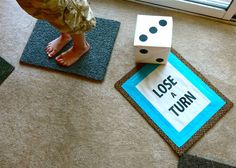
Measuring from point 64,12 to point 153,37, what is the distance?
0.39 meters

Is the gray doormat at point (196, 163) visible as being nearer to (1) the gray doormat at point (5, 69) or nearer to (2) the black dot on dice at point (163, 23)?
(2) the black dot on dice at point (163, 23)

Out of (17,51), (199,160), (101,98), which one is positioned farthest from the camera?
(17,51)

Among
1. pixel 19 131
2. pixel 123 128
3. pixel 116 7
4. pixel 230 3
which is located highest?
pixel 230 3

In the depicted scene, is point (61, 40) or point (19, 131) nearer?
point (19, 131)

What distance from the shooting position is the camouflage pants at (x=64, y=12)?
0.84 meters

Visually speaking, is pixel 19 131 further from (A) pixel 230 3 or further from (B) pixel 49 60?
(A) pixel 230 3

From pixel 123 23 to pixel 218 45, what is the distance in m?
0.48

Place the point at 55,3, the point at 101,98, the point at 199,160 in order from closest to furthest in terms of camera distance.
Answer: the point at 55,3, the point at 199,160, the point at 101,98

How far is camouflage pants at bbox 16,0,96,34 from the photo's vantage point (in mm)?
841

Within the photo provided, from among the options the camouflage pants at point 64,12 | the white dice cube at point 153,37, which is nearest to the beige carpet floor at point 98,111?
the white dice cube at point 153,37

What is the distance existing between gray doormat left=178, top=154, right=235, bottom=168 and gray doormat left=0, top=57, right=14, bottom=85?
89cm

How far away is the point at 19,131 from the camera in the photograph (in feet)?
3.87

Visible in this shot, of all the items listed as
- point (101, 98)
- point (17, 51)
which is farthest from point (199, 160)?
point (17, 51)

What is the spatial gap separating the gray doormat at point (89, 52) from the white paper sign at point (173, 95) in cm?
22
